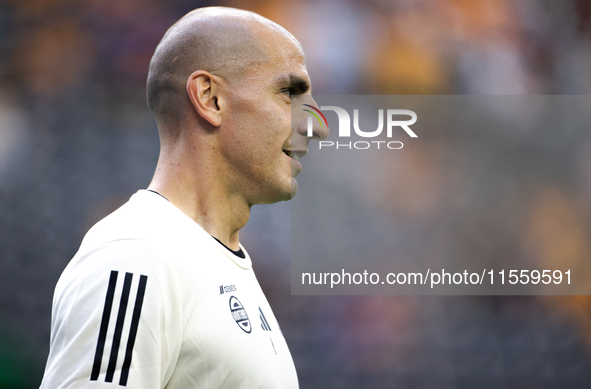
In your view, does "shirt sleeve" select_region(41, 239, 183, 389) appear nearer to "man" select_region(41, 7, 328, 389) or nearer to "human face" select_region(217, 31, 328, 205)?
"man" select_region(41, 7, 328, 389)

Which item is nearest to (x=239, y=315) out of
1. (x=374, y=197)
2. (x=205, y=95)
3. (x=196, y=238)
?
(x=196, y=238)

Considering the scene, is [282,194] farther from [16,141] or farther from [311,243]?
[16,141]

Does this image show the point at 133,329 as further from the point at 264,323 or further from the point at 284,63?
the point at 284,63

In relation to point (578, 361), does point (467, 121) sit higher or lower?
higher

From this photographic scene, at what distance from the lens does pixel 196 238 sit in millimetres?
920

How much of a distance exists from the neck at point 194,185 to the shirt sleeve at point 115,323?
0.77 feet

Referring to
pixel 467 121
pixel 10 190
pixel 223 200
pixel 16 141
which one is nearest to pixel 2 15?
pixel 16 141

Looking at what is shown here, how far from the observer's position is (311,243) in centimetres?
212

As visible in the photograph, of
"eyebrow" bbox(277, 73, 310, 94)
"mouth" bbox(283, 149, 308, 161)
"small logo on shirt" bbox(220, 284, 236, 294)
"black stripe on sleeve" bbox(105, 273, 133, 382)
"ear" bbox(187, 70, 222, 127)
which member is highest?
"eyebrow" bbox(277, 73, 310, 94)

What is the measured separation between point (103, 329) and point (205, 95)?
0.49 meters

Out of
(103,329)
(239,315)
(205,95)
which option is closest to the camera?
(103,329)

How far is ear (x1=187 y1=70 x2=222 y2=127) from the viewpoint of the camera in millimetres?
972

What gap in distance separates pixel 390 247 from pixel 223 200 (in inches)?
48.4

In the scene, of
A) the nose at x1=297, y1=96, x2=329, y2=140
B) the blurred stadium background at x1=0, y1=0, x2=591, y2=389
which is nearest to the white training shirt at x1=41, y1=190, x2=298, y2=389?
the nose at x1=297, y1=96, x2=329, y2=140
